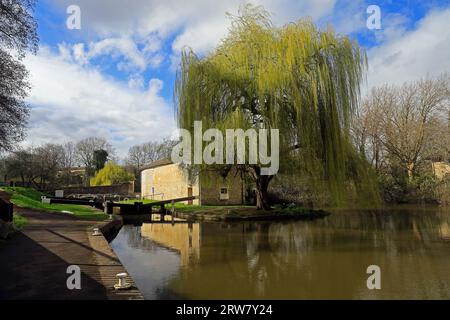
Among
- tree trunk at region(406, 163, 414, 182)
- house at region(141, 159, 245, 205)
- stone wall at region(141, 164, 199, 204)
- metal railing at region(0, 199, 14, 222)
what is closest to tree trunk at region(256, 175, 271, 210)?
house at region(141, 159, 245, 205)

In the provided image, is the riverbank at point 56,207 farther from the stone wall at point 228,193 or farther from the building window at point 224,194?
the building window at point 224,194

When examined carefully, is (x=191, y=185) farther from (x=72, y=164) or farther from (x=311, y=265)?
(x=72, y=164)

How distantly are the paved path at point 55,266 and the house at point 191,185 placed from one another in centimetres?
816

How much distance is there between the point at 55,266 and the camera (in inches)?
243

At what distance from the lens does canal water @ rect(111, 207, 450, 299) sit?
234 inches

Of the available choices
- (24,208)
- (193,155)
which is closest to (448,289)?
(193,155)

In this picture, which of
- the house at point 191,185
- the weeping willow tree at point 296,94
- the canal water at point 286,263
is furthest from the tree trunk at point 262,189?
the canal water at point 286,263

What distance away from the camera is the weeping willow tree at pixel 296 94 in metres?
14.0

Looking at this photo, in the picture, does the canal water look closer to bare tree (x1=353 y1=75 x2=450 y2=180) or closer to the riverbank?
the riverbank

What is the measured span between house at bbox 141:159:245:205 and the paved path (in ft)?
26.8

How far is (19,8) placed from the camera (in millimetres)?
9820

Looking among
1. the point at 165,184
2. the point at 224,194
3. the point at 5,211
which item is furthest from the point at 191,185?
the point at 5,211

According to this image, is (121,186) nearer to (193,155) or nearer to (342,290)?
(193,155)
